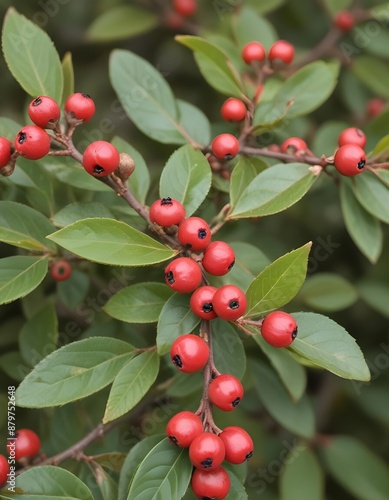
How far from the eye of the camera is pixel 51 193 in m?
2.02

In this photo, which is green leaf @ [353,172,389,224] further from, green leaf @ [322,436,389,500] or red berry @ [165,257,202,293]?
green leaf @ [322,436,389,500]

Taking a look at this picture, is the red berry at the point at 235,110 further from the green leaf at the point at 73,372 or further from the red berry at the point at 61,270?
the green leaf at the point at 73,372

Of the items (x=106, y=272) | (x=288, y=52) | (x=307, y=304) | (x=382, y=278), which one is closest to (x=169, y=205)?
(x=106, y=272)

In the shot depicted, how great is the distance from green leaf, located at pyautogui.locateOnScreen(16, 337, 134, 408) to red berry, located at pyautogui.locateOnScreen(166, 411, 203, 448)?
28cm

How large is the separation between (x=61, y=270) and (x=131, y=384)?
1.85 ft

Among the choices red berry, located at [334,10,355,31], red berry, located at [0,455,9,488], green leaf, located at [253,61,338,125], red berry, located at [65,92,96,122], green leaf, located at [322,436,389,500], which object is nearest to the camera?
red berry, located at [0,455,9,488]

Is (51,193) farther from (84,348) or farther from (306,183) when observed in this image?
(306,183)

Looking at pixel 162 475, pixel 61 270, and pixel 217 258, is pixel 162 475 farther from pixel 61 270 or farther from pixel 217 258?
pixel 61 270

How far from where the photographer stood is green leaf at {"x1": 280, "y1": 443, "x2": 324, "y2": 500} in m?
2.58

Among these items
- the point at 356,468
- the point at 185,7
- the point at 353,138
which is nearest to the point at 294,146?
the point at 353,138

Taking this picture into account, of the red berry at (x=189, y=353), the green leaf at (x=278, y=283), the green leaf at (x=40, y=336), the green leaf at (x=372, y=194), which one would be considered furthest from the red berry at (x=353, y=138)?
the green leaf at (x=40, y=336)

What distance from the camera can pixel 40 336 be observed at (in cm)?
210

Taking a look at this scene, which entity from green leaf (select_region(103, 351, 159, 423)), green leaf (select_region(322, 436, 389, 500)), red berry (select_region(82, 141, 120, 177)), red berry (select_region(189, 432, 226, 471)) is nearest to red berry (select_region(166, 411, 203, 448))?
red berry (select_region(189, 432, 226, 471))

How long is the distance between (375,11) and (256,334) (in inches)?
68.3
